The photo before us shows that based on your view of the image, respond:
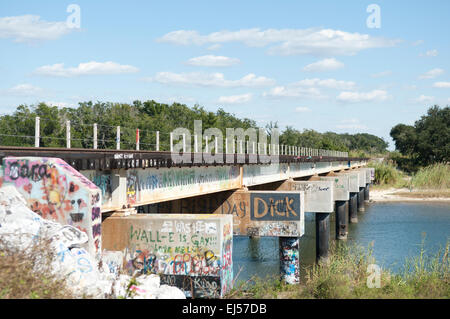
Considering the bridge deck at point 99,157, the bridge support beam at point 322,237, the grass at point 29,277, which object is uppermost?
the bridge deck at point 99,157

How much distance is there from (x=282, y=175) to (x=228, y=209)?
32.3ft

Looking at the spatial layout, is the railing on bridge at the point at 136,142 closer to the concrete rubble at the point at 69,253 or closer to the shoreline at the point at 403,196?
the concrete rubble at the point at 69,253

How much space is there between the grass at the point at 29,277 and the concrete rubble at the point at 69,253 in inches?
5.4

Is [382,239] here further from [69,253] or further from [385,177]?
[385,177]

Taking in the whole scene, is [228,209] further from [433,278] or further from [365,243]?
[365,243]

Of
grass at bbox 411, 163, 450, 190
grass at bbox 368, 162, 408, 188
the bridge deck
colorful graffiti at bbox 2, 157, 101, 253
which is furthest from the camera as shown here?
grass at bbox 368, 162, 408, 188

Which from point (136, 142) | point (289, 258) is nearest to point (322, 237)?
point (289, 258)

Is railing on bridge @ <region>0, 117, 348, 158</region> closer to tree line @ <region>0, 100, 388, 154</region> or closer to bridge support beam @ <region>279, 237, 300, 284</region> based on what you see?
tree line @ <region>0, 100, 388, 154</region>

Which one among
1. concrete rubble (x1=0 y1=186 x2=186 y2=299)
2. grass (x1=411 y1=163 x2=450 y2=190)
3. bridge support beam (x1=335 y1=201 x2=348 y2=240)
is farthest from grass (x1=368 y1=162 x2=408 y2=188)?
concrete rubble (x1=0 y1=186 x2=186 y2=299)

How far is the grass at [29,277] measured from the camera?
695 centimetres

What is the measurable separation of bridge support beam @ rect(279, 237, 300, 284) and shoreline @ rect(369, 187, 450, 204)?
49.9 meters

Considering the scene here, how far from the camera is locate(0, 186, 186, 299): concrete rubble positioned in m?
8.41

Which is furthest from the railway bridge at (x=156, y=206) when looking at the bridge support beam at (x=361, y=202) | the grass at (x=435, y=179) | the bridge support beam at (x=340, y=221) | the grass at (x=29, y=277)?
the grass at (x=435, y=179)

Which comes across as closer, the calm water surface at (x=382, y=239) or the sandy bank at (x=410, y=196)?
the calm water surface at (x=382, y=239)
